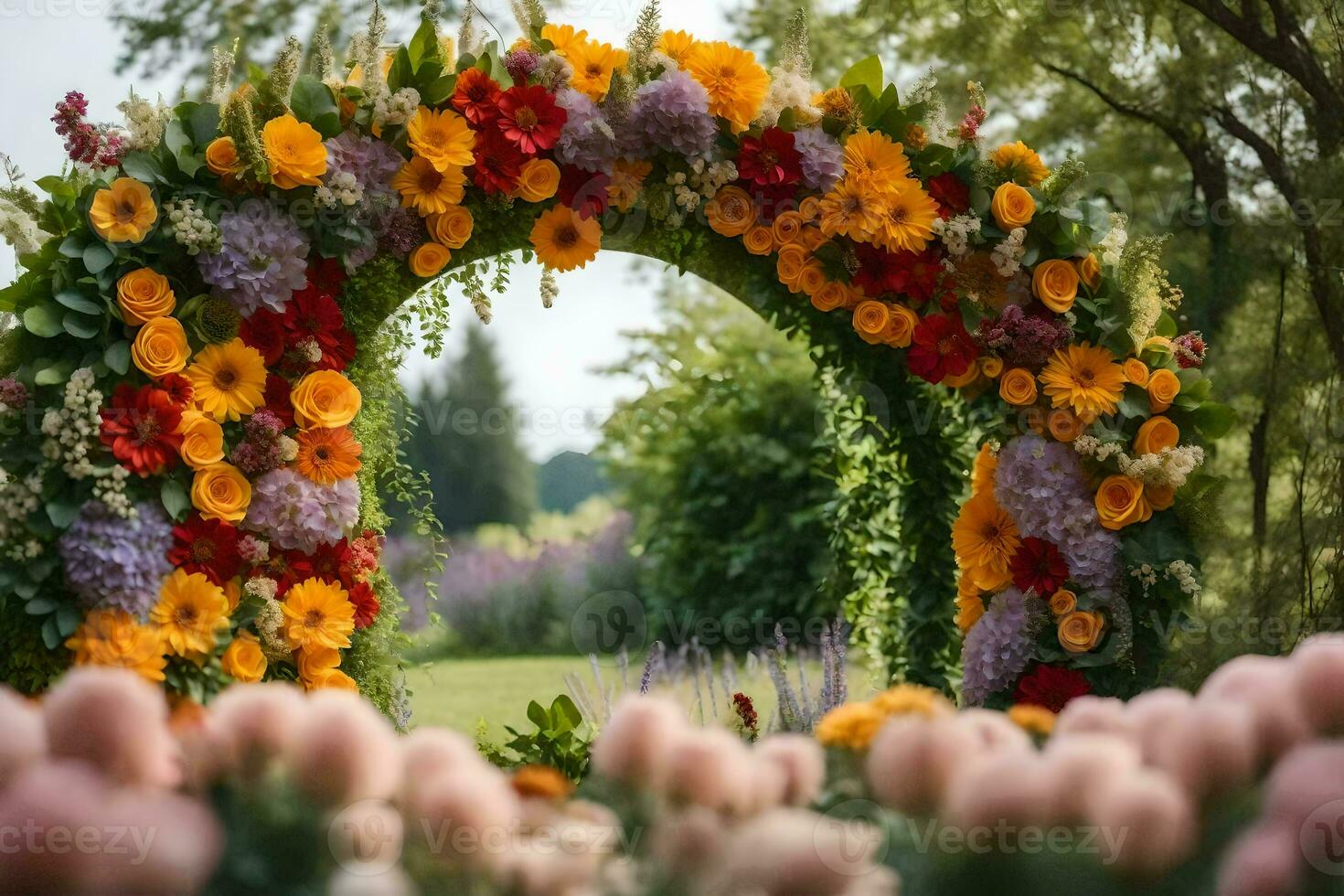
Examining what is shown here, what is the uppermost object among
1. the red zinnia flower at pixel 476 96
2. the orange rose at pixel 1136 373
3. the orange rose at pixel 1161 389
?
the red zinnia flower at pixel 476 96

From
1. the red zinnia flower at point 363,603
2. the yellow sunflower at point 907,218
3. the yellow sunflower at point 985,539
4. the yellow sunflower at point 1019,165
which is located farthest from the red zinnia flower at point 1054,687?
the red zinnia flower at point 363,603

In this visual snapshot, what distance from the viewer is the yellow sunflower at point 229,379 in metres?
3.02

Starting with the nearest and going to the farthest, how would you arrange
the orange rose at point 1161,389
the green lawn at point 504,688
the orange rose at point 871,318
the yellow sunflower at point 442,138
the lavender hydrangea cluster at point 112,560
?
1. the lavender hydrangea cluster at point 112,560
2. the yellow sunflower at point 442,138
3. the orange rose at point 1161,389
4. the orange rose at point 871,318
5. the green lawn at point 504,688

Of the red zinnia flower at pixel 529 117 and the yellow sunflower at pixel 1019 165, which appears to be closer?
the red zinnia flower at pixel 529 117

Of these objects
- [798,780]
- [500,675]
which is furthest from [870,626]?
[500,675]

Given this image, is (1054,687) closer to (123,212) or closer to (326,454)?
(326,454)

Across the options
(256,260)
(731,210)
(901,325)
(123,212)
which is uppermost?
(731,210)

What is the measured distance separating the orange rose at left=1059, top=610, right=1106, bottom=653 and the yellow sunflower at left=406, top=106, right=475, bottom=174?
207 cm

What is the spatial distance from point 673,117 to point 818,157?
16.8 inches

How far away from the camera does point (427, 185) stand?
128 inches

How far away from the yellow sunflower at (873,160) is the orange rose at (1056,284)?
49cm

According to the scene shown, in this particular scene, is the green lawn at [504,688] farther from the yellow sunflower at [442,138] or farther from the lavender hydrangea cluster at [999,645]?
the yellow sunflower at [442,138]

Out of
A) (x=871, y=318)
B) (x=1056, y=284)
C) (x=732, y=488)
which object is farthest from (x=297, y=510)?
(x=732, y=488)

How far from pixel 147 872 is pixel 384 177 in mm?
2635
